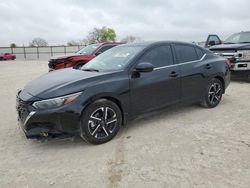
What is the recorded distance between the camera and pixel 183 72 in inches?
198

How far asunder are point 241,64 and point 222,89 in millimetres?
3222

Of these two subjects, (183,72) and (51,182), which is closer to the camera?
(51,182)

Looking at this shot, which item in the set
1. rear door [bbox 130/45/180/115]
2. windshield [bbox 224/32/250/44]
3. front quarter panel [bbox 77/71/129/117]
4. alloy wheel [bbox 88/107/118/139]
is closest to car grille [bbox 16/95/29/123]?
front quarter panel [bbox 77/71/129/117]

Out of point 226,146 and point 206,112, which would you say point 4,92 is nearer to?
point 206,112

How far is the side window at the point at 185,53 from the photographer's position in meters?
5.12

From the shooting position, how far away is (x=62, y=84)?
12.8 ft

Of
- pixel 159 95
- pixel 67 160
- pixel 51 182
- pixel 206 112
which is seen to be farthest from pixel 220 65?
pixel 51 182

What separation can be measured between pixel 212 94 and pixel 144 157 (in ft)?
9.69

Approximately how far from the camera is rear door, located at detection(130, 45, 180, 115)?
14.3ft

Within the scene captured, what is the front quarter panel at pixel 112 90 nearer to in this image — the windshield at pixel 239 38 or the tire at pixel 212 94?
the tire at pixel 212 94

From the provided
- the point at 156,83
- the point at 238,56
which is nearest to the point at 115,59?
the point at 156,83

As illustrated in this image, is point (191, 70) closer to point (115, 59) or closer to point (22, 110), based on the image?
point (115, 59)

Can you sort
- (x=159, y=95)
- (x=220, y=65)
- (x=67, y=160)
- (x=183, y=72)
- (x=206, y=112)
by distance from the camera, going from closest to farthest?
(x=67, y=160)
(x=159, y=95)
(x=183, y=72)
(x=206, y=112)
(x=220, y=65)

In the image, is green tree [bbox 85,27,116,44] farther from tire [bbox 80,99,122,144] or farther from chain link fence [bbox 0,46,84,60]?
tire [bbox 80,99,122,144]
